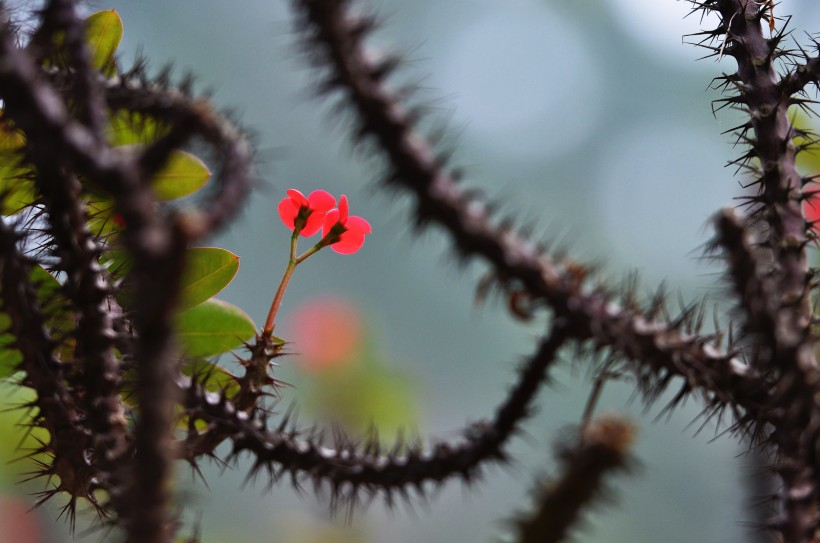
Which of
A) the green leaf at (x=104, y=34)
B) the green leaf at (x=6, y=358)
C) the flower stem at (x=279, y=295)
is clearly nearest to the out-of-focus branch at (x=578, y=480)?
the flower stem at (x=279, y=295)

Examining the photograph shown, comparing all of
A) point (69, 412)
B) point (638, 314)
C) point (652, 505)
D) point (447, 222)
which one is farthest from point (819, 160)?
point (652, 505)

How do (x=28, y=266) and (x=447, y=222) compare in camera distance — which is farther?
(x=28, y=266)

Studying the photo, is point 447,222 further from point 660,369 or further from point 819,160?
point 819,160

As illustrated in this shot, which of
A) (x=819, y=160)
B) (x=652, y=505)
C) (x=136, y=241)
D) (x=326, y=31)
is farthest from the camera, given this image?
(x=652, y=505)

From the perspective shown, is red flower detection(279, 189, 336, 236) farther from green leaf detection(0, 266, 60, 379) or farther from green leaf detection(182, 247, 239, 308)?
green leaf detection(0, 266, 60, 379)

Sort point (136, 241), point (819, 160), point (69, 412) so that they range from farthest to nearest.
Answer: point (819, 160)
point (69, 412)
point (136, 241)

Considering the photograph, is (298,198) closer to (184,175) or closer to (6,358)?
(184,175)

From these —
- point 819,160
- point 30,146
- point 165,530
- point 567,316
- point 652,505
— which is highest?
point 652,505
